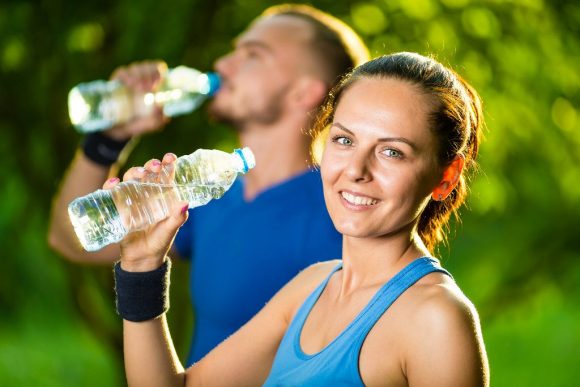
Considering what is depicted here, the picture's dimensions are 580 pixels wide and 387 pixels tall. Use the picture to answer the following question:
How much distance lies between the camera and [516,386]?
694 centimetres

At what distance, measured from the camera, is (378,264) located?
2094 millimetres

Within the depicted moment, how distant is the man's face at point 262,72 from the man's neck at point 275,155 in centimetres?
4

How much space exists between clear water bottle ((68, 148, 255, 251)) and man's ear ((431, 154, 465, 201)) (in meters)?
0.40

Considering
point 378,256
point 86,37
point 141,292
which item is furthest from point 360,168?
point 86,37

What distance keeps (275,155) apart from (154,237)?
4.03 ft

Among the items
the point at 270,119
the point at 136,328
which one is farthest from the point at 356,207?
the point at 270,119

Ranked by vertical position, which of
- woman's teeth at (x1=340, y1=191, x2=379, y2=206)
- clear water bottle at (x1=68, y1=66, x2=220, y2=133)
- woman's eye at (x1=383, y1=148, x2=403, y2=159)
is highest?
woman's eye at (x1=383, y1=148, x2=403, y2=159)

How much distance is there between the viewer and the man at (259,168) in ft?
10.1

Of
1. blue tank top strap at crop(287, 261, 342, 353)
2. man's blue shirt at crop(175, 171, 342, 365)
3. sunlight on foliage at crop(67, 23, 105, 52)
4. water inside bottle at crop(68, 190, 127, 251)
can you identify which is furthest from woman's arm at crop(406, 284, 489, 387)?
sunlight on foliage at crop(67, 23, 105, 52)

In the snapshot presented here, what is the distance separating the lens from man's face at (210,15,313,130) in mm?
3318

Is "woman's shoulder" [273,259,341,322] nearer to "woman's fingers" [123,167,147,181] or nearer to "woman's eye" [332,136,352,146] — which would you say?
"woman's eye" [332,136,352,146]

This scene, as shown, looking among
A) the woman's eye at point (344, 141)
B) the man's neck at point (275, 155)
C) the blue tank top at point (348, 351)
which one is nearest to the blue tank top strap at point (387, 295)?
the blue tank top at point (348, 351)

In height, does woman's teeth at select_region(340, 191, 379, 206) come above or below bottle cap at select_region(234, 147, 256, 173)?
above

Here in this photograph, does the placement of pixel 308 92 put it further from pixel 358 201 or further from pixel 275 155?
pixel 358 201
